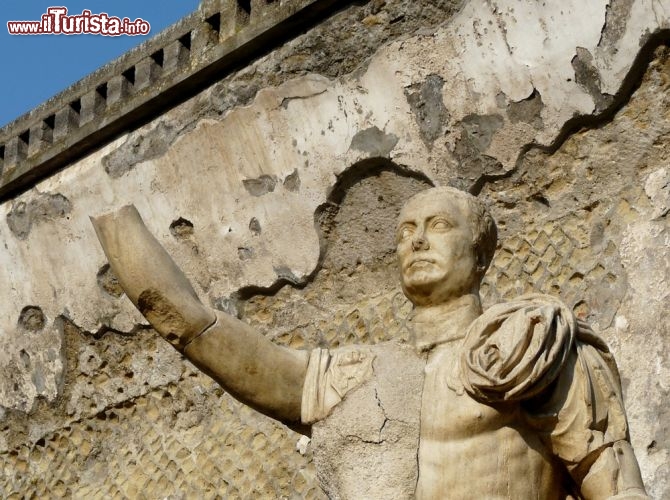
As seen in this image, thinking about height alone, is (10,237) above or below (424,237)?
above

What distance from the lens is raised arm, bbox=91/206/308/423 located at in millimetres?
4531

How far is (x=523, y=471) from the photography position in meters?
4.47

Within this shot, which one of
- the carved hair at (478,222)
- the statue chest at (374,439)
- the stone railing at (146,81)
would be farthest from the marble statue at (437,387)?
the stone railing at (146,81)

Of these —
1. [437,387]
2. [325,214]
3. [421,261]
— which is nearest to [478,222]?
[421,261]

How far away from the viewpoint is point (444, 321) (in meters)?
4.70

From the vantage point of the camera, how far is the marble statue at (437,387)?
4.45 meters

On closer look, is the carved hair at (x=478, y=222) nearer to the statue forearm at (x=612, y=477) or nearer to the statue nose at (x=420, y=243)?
the statue nose at (x=420, y=243)

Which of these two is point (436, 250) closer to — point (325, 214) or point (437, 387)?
point (437, 387)

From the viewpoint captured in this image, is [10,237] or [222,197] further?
[10,237]

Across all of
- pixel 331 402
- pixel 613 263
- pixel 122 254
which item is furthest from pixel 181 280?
pixel 613 263

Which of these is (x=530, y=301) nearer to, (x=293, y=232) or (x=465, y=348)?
(x=465, y=348)

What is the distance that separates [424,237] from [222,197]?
3.23 m

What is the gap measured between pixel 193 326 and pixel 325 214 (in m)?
3.14

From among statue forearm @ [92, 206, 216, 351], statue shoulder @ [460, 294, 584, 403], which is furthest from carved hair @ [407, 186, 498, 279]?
statue forearm @ [92, 206, 216, 351]
